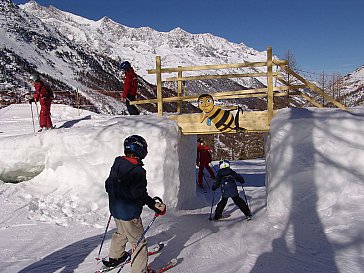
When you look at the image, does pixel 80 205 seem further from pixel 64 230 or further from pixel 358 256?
pixel 358 256

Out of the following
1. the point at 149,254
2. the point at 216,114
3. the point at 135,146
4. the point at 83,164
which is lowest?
the point at 149,254

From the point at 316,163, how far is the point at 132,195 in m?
3.66

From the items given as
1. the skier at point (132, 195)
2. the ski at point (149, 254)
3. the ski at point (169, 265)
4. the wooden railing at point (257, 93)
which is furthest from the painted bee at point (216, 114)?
the skier at point (132, 195)

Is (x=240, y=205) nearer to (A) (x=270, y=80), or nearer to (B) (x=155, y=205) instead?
(A) (x=270, y=80)

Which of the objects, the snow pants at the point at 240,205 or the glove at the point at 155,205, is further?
the snow pants at the point at 240,205

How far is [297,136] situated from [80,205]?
424 centimetres

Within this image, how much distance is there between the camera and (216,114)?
7770 mm

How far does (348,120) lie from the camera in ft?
21.0

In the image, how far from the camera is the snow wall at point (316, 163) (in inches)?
233

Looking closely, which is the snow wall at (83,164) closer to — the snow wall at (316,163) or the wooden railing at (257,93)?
the wooden railing at (257,93)

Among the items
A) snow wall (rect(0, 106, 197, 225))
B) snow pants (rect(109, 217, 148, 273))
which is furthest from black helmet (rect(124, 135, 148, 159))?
snow wall (rect(0, 106, 197, 225))

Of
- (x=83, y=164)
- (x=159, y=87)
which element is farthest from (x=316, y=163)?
(x=83, y=164)

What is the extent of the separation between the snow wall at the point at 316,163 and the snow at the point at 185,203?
0.02 m

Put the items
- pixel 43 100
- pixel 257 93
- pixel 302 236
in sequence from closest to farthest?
1. pixel 302 236
2. pixel 257 93
3. pixel 43 100
